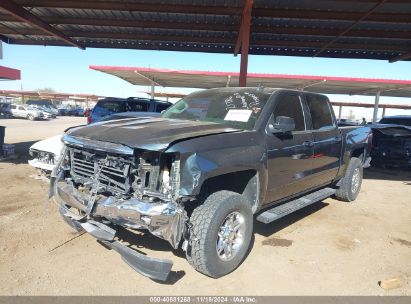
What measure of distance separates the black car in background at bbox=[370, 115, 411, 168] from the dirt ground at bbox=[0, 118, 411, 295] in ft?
19.6

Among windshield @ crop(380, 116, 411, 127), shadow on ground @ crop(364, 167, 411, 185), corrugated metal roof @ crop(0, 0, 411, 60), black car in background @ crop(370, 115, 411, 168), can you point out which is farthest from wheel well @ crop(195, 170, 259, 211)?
windshield @ crop(380, 116, 411, 127)

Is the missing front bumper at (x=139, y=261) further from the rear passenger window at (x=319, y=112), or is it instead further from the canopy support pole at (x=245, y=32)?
the canopy support pole at (x=245, y=32)

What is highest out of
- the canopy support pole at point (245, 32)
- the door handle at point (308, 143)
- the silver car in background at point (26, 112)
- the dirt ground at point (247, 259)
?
the canopy support pole at point (245, 32)

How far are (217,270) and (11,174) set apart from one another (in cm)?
651

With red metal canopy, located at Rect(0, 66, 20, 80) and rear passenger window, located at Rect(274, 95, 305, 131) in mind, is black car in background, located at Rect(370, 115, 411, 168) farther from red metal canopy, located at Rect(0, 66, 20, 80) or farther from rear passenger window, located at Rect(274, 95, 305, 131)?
red metal canopy, located at Rect(0, 66, 20, 80)

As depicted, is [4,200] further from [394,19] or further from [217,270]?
[394,19]

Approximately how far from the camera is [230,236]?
3.99 meters

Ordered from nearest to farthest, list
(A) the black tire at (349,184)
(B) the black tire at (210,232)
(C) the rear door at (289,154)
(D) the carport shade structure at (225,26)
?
(B) the black tire at (210,232) < (C) the rear door at (289,154) < (A) the black tire at (349,184) < (D) the carport shade structure at (225,26)

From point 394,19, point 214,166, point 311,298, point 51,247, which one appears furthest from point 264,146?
point 394,19

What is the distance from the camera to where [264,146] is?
4.36 m

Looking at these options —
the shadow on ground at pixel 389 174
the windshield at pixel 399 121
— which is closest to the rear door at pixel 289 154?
the shadow on ground at pixel 389 174

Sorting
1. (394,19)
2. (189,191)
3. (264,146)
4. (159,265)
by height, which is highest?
(394,19)

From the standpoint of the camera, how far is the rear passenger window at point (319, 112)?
563 cm

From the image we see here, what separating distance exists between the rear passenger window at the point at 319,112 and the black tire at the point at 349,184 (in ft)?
4.36
